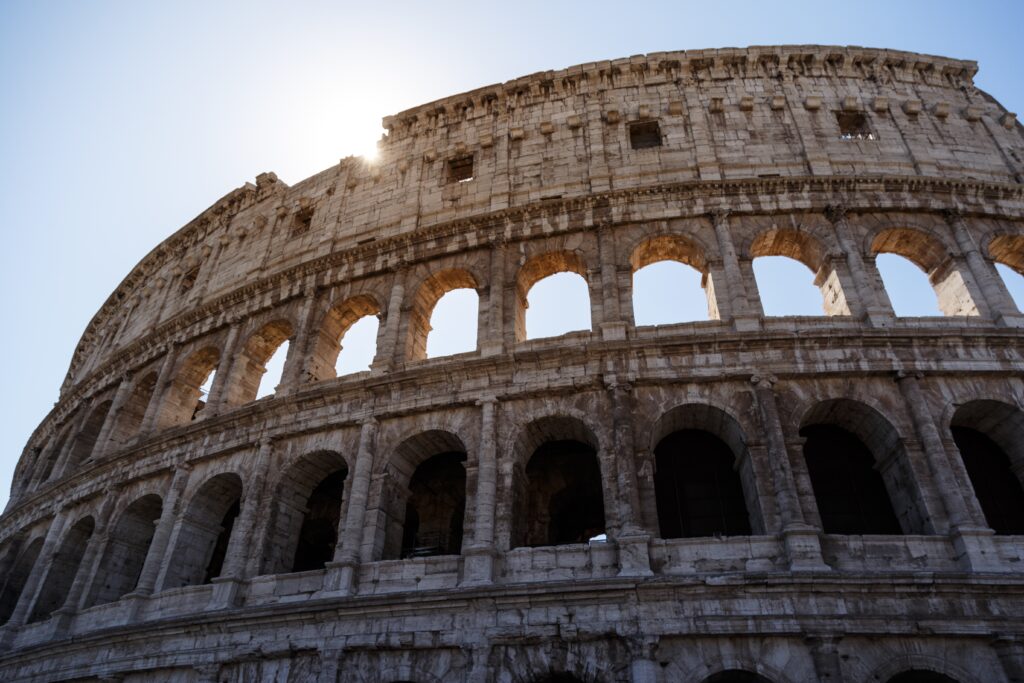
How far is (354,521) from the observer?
38.2 ft

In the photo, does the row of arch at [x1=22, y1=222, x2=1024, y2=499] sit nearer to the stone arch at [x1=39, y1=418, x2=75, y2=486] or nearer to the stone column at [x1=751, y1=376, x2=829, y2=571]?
the stone column at [x1=751, y1=376, x2=829, y2=571]

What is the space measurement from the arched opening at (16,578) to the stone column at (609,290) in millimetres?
16663

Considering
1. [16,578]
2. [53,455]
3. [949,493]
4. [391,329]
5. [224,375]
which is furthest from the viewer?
[53,455]

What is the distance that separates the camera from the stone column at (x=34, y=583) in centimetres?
1504

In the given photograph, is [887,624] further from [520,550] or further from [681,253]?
[681,253]

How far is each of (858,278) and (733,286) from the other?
2.53 metres

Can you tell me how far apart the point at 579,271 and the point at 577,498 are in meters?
4.98

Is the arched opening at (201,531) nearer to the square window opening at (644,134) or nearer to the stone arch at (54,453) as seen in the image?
the stone arch at (54,453)

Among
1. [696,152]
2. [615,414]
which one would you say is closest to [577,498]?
[615,414]

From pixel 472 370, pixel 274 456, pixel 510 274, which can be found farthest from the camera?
pixel 510 274

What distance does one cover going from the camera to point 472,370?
12.5 metres

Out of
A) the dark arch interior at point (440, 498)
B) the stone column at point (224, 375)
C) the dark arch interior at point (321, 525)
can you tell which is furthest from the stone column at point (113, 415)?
the dark arch interior at point (440, 498)

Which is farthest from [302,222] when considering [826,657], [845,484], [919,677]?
[919,677]

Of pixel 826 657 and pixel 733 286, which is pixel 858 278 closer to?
pixel 733 286
